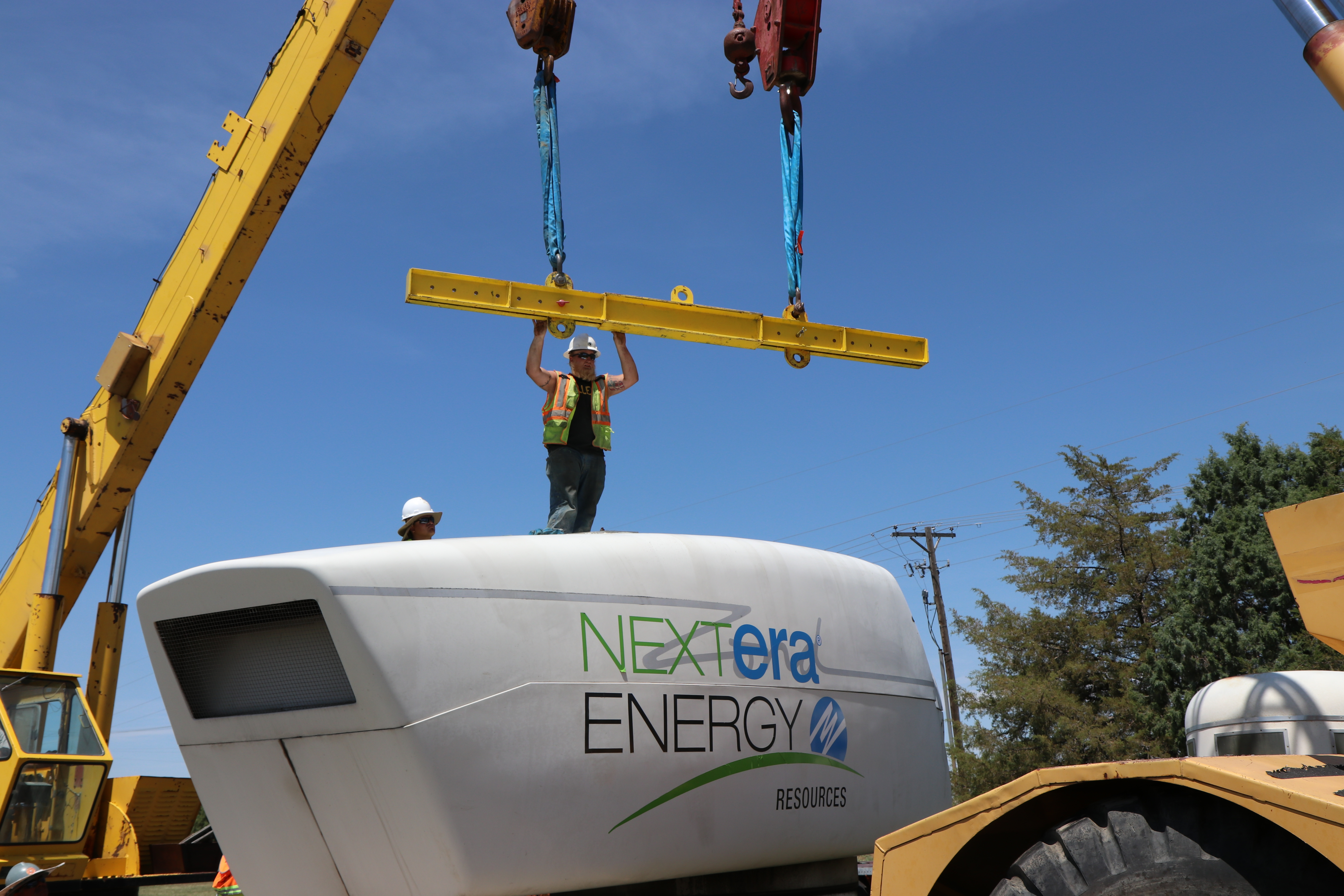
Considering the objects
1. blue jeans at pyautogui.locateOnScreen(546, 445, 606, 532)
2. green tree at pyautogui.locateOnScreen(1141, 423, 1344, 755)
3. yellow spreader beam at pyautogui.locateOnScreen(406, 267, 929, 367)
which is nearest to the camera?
blue jeans at pyautogui.locateOnScreen(546, 445, 606, 532)

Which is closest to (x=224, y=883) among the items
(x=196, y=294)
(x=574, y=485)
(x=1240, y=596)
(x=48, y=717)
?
(x=48, y=717)

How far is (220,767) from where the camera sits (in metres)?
4.02

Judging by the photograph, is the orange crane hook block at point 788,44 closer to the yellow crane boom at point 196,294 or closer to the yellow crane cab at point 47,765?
the yellow crane boom at point 196,294

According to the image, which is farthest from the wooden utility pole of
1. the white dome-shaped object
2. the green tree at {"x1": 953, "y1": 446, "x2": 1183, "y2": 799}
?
the white dome-shaped object

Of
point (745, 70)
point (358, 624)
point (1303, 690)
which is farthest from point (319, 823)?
point (1303, 690)

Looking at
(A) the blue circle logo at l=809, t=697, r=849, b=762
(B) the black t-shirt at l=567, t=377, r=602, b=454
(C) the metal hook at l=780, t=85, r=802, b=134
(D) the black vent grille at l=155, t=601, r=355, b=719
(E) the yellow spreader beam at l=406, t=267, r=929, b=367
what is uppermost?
(C) the metal hook at l=780, t=85, r=802, b=134

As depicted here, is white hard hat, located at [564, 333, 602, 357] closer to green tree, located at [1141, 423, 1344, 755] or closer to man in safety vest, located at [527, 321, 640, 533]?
man in safety vest, located at [527, 321, 640, 533]

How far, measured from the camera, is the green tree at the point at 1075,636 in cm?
3369

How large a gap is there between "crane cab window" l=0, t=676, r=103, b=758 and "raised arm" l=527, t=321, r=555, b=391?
23.4 ft

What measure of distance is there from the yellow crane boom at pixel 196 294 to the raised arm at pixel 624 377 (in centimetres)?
635

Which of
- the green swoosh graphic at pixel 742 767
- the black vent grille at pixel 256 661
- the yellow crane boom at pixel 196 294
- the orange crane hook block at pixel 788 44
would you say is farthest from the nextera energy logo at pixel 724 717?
the yellow crane boom at pixel 196 294

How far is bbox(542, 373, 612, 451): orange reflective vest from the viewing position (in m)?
6.14

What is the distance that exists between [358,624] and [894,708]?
258 centimetres

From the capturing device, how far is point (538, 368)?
20.8 ft
